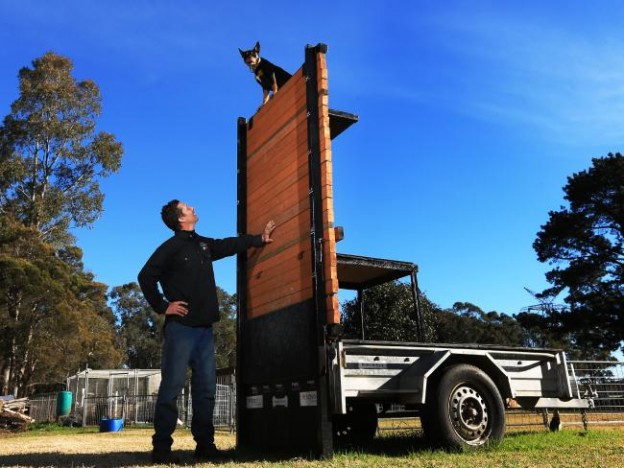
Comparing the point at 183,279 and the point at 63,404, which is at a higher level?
the point at 183,279

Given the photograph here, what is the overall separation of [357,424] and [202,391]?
253cm

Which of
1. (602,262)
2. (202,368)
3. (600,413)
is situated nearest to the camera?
(202,368)

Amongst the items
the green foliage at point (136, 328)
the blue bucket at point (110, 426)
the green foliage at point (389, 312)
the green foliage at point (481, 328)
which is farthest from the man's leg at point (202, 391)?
the green foliage at point (136, 328)

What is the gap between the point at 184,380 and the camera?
16.6ft

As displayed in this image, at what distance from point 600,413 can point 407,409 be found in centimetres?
711

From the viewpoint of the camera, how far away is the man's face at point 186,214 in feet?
18.9

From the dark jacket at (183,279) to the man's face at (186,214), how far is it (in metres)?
0.18

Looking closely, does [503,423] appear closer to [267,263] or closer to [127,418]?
[267,263]

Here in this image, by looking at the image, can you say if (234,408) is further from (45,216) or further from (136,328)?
(136,328)

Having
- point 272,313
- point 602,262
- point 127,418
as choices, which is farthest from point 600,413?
point 602,262

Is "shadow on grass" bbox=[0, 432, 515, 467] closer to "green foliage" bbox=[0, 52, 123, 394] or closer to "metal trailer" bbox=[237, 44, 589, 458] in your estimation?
"metal trailer" bbox=[237, 44, 589, 458]

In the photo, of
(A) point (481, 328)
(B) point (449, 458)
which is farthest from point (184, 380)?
(A) point (481, 328)

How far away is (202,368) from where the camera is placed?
527 cm

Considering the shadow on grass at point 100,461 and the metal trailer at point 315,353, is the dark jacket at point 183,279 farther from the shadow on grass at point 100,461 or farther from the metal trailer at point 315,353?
the shadow on grass at point 100,461
